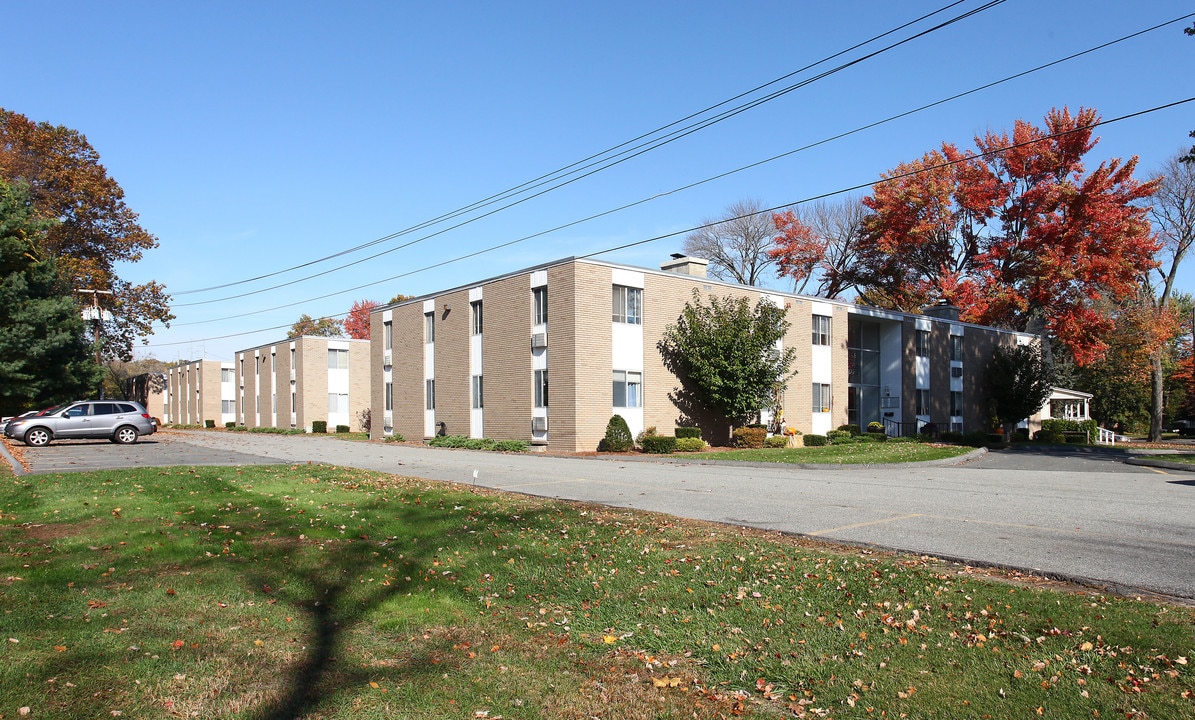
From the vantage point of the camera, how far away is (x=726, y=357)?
3222 cm

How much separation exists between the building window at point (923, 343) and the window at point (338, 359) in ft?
120

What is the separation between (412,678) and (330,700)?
536mm

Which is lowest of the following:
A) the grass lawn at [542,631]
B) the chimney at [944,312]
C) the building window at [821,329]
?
the grass lawn at [542,631]

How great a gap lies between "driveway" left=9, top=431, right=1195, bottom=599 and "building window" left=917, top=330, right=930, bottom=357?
20679 millimetres

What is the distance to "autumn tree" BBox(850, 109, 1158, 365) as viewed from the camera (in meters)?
37.2

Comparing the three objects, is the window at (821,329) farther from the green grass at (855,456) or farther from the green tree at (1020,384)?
the green tree at (1020,384)

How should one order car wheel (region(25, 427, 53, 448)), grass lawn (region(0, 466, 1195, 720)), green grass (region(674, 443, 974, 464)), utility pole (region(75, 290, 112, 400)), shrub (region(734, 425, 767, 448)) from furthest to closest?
utility pole (region(75, 290, 112, 400))
shrub (region(734, 425, 767, 448))
car wheel (region(25, 427, 53, 448))
green grass (region(674, 443, 974, 464))
grass lawn (region(0, 466, 1195, 720))

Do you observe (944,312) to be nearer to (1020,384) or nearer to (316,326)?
(1020,384)

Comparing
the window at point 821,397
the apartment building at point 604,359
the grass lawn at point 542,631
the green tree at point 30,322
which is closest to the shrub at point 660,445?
the apartment building at point 604,359

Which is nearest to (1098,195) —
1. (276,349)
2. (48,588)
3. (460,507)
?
(460,507)

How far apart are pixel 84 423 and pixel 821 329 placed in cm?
3174

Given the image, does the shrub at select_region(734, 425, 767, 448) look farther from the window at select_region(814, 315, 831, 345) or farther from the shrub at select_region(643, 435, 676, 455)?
the window at select_region(814, 315, 831, 345)

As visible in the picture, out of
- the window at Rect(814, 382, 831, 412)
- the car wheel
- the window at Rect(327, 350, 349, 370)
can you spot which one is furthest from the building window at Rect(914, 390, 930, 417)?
the car wheel

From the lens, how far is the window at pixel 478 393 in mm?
35469
